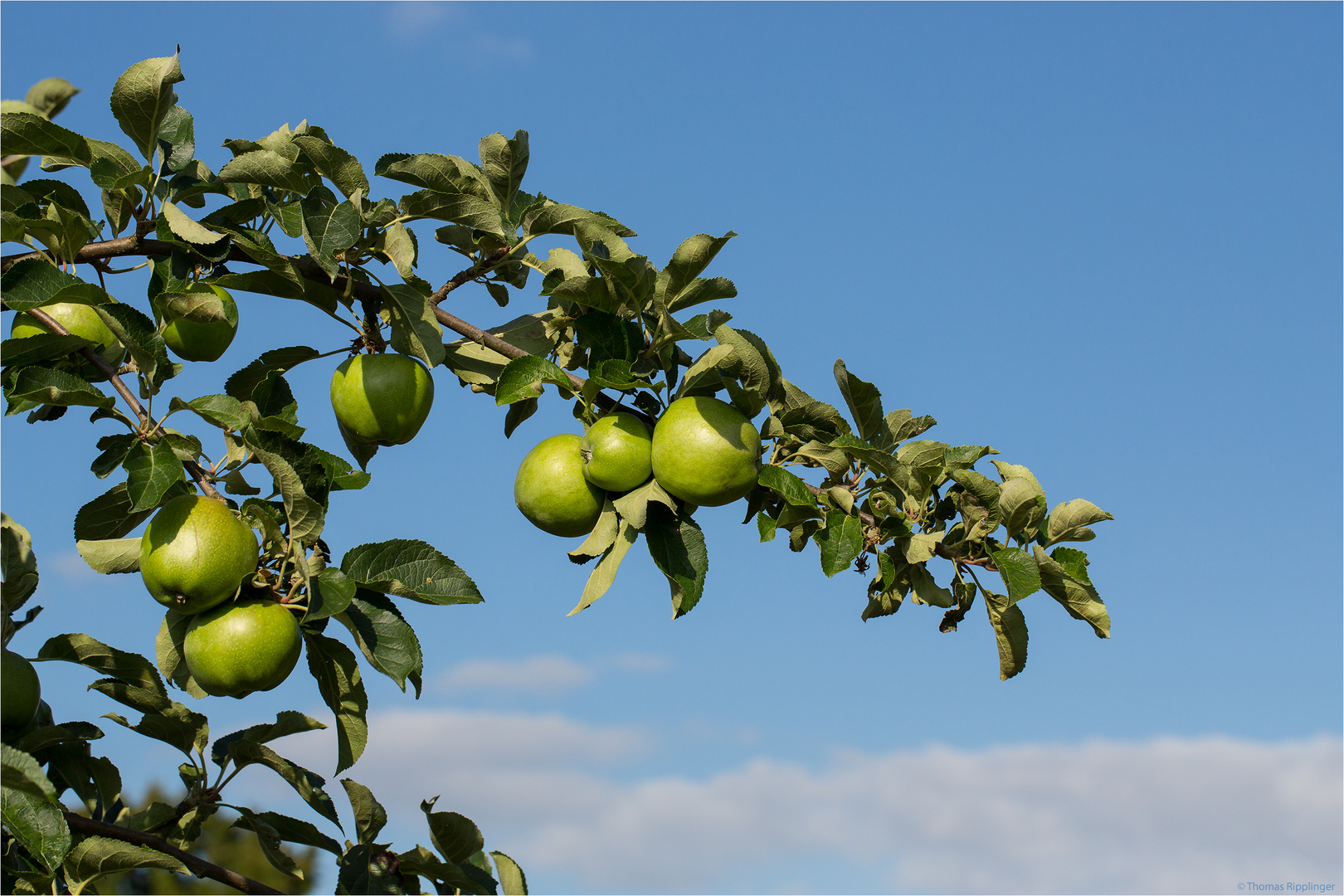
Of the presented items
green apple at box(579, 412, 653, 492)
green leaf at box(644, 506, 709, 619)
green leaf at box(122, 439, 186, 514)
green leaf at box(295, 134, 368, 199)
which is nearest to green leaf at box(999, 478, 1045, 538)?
green leaf at box(644, 506, 709, 619)

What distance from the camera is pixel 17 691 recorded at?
267 centimetres

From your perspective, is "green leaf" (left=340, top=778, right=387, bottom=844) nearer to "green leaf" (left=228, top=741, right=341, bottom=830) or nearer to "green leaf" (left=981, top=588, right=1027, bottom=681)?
"green leaf" (left=228, top=741, right=341, bottom=830)

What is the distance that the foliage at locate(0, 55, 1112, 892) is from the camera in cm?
252

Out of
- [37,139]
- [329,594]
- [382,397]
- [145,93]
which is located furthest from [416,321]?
[37,139]

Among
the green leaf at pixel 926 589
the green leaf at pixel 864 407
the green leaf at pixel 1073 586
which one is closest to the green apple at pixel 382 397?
the green leaf at pixel 864 407

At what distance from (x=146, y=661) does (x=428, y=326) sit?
48.5 inches

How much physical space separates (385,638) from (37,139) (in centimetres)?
157

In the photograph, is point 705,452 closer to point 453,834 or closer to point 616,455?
point 616,455

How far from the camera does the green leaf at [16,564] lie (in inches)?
108

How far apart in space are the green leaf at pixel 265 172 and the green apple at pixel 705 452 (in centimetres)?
115

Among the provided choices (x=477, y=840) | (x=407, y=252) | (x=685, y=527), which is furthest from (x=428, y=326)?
(x=477, y=840)

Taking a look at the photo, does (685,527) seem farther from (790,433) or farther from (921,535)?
(921,535)

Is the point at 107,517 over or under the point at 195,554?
over

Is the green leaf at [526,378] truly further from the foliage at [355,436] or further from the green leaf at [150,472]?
the green leaf at [150,472]
